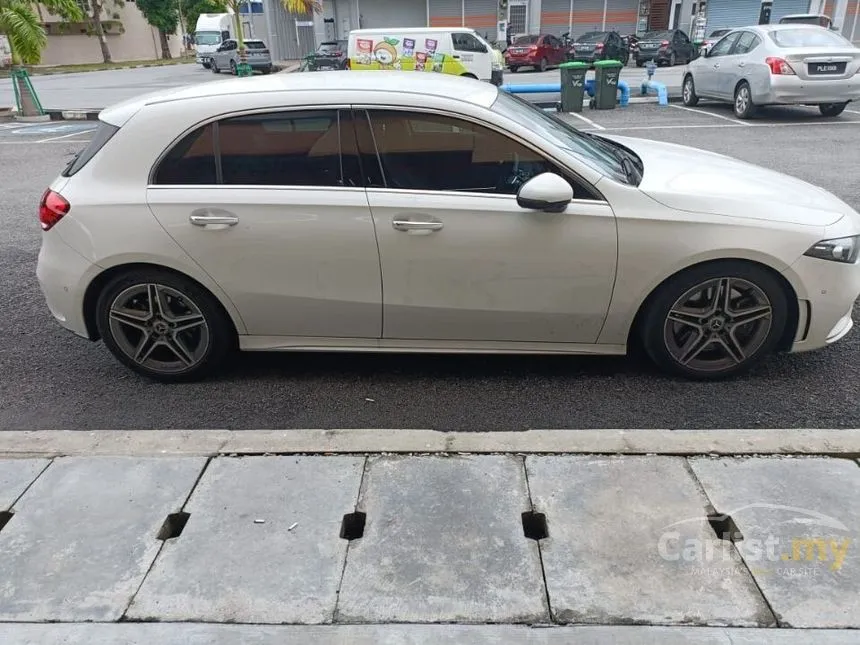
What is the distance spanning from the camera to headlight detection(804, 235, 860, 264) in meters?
3.47

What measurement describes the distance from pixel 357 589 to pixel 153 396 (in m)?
1.99

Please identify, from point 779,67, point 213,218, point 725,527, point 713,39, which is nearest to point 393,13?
point 713,39

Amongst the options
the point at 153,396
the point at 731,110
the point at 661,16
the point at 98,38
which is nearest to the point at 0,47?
the point at 98,38

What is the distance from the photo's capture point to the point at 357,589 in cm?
250

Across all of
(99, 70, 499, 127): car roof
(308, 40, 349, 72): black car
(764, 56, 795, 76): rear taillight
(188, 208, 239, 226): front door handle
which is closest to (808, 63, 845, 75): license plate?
(764, 56, 795, 76): rear taillight

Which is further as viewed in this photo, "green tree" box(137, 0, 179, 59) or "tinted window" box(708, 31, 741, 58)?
"green tree" box(137, 0, 179, 59)

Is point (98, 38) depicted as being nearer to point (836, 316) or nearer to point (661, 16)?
point (661, 16)

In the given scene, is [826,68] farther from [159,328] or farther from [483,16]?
[483,16]

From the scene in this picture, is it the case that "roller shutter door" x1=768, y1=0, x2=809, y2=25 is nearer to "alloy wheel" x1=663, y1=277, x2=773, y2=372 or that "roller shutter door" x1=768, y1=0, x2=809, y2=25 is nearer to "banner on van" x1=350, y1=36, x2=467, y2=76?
"banner on van" x1=350, y1=36, x2=467, y2=76

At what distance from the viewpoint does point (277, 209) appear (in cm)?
352

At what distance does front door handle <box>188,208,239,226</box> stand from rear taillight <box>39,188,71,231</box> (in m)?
0.74

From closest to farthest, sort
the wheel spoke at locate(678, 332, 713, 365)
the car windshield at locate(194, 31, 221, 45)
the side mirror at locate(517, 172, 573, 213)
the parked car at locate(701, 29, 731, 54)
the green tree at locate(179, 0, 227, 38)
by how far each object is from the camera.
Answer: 1. the side mirror at locate(517, 172, 573, 213)
2. the wheel spoke at locate(678, 332, 713, 365)
3. the parked car at locate(701, 29, 731, 54)
4. the car windshield at locate(194, 31, 221, 45)
5. the green tree at locate(179, 0, 227, 38)

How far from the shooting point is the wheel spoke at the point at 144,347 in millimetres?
3881

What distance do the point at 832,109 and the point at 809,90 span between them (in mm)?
1522
